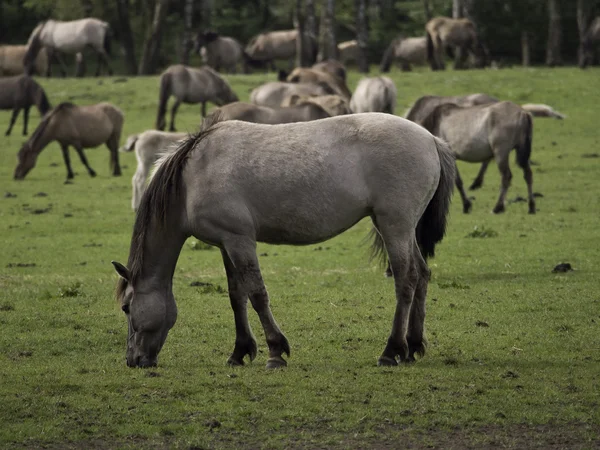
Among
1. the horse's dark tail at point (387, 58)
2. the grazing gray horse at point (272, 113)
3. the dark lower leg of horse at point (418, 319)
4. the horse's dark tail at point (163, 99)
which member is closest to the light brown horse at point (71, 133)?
the horse's dark tail at point (163, 99)

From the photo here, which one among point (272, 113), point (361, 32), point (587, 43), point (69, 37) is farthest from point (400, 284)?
point (69, 37)

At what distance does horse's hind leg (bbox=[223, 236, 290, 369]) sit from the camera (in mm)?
8203

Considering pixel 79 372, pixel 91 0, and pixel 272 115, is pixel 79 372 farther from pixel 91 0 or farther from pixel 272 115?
pixel 91 0

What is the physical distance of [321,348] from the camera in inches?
357

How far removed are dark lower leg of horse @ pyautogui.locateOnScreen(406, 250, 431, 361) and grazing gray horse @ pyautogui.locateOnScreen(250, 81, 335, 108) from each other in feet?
65.1

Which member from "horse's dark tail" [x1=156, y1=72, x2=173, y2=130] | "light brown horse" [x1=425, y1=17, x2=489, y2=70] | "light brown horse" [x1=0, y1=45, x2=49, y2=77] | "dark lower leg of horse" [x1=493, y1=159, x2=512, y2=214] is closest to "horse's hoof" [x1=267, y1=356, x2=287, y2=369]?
"dark lower leg of horse" [x1=493, y1=159, x2=512, y2=214]

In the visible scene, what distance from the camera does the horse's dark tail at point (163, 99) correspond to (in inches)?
1133

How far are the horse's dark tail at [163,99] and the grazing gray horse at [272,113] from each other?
26.6 ft

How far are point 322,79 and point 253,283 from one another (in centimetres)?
2226

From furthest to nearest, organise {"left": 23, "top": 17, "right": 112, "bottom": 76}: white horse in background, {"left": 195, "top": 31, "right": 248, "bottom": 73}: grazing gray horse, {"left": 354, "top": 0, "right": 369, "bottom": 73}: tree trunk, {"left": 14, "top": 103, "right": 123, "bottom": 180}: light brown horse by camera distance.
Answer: {"left": 195, "top": 31, "right": 248, "bottom": 73}: grazing gray horse, {"left": 23, "top": 17, "right": 112, "bottom": 76}: white horse in background, {"left": 354, "top": 0, "right": 369, "bottom": 73}: tree trunk, {"left": 14, "top": 103, "right": 123, "bottom": 180}: light brown horse

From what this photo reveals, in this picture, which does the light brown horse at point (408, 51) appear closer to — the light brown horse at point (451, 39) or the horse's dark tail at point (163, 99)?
the light brown horse at point (451, 39)

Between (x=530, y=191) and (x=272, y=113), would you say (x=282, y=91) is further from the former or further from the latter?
(x=530, y=191)

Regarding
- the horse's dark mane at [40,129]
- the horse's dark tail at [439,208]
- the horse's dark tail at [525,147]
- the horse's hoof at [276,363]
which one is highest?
the horse's dark tail at [439,208]

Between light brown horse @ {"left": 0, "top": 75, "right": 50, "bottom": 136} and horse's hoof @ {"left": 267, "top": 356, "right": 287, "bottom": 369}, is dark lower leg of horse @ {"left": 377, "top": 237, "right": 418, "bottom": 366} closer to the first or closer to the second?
horse's hoof @ {"left": 267, "top": 356, "right": 287, "bottom": 369}
